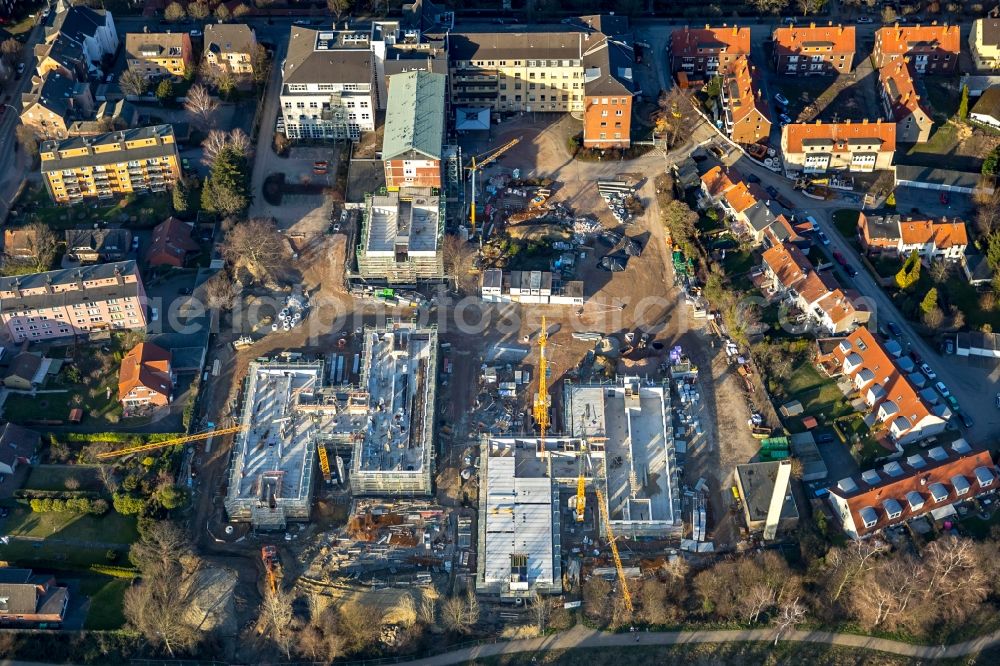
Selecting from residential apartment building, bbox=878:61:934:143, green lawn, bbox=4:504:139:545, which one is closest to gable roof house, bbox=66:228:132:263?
green lawn, bbox=4:504:139:545

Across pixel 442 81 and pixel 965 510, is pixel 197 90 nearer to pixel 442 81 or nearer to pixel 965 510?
pixel 442 81

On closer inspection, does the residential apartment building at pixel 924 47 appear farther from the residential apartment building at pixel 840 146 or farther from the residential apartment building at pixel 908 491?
the residential apartment building at pixel 908 491

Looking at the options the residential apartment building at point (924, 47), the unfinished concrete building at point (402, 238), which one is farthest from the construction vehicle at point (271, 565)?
the residential apartment building at point (924, 47)

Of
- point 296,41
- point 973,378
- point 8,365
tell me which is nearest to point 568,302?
point 973,378

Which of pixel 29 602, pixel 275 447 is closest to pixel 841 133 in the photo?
pixel 275 447

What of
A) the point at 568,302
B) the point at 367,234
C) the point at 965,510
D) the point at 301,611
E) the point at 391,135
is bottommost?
the point at 301,611

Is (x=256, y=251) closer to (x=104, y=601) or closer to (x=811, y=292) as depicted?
(x=104, y=601)
